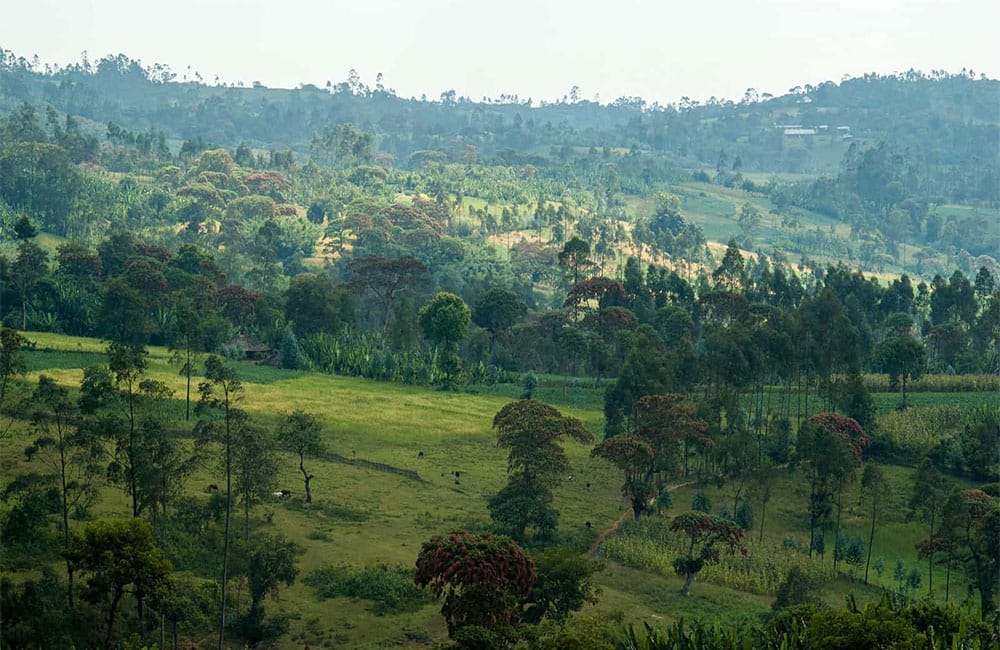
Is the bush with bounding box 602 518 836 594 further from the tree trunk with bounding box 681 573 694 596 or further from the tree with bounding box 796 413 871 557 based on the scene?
the tree trunk with bounding box 681 573 694 596

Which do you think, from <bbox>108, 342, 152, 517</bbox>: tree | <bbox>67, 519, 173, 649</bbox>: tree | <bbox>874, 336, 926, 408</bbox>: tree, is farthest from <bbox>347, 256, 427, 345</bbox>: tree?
<bbox>67, 519, 173, 649</bbox>: tree

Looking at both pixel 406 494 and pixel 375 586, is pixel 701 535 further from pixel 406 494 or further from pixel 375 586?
pixel 406 494

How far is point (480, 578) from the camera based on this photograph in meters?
28.3

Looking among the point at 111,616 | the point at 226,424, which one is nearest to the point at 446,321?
the point at 226,424

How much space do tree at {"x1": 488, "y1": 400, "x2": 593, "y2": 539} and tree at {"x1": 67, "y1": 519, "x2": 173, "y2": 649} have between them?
1788 centimetres

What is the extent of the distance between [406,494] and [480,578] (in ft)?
54.5

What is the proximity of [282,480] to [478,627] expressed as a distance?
20423 mm

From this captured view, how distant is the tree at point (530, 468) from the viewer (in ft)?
131

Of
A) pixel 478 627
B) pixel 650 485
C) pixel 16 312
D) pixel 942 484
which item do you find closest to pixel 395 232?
pixel 16 312

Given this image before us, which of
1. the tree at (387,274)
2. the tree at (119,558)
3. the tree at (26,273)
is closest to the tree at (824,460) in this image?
the tree at (119,558)

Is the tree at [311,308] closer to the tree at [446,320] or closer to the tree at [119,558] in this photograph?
the tree at [446,320]

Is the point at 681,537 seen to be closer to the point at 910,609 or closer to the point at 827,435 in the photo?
the point at 827,435

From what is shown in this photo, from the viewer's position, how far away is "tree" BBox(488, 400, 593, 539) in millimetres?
39844

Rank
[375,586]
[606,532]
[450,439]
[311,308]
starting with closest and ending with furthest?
[375,586]
[606,532]
[450,439]
[311,308]
